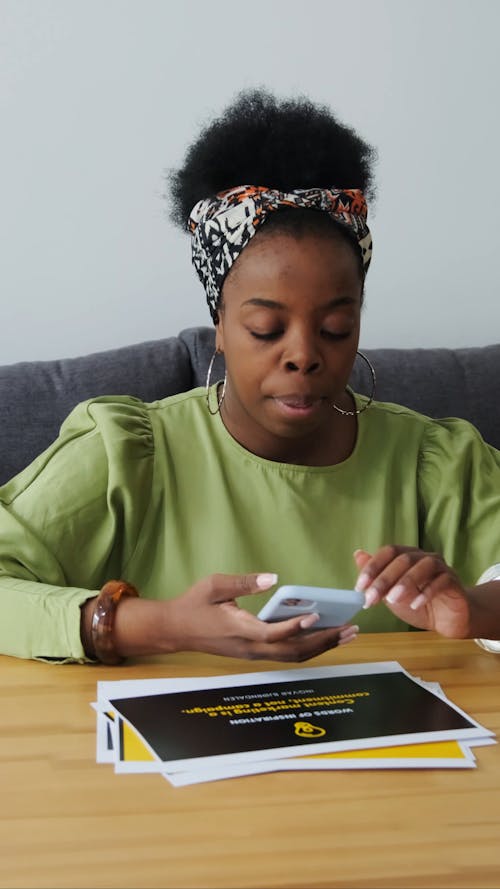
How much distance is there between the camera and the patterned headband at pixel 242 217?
1497 millimetres

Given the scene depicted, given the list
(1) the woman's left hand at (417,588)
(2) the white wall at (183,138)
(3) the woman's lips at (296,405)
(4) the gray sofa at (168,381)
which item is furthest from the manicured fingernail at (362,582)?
(2) the white wall at (183,138)

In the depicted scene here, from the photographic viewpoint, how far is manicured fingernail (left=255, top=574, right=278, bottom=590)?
3.62 feet

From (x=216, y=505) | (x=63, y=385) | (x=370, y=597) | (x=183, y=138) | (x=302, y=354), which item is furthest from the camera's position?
(x=183, y=138)

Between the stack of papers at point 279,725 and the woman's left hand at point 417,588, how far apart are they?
0.33 ft

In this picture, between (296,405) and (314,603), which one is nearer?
(314,603)

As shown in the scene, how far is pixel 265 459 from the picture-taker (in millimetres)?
1630

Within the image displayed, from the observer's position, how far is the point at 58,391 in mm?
2133

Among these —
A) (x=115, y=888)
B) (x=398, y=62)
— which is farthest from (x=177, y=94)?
(x=115, y=888)

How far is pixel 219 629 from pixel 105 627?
0.15 m

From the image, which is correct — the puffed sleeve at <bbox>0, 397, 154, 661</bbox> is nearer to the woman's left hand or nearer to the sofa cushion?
the woman's left hand

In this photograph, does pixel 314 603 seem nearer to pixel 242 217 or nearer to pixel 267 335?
pixel 267 335

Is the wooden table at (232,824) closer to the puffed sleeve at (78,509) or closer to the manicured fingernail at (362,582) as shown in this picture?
the manicured fingernail at (362,582)

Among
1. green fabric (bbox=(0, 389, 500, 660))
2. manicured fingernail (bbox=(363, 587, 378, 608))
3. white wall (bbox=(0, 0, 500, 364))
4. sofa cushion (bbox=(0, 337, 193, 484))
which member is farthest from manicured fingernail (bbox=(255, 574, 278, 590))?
white wall (bbox=(0, 0, 500, 364))

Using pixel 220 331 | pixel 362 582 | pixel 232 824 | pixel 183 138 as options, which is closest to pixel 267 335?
pixel 220 331
